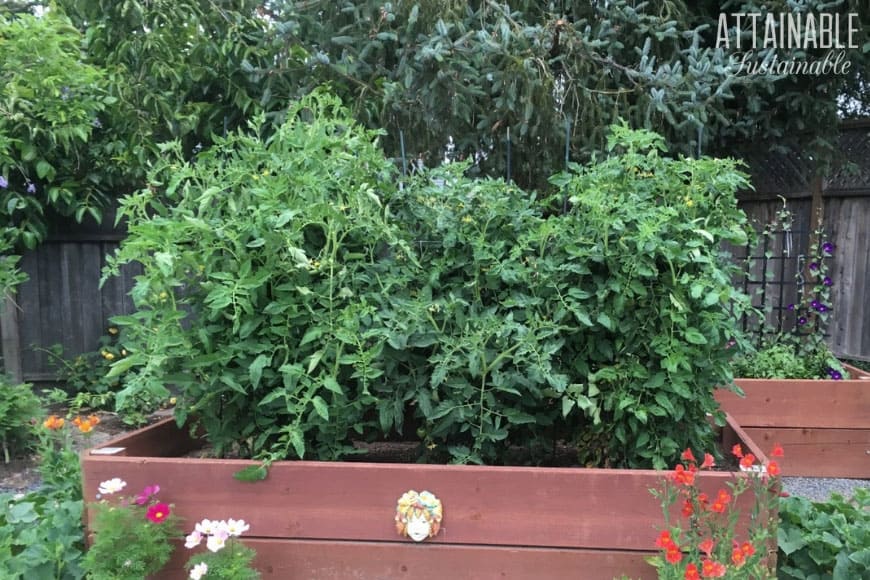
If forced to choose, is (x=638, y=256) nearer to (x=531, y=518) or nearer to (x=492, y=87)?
(x=531, y=518)

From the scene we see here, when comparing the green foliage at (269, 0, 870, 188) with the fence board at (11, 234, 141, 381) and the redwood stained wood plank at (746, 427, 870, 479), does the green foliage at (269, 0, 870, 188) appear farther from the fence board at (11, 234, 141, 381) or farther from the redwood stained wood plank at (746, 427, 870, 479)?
the fence board at (11, 234, 141, 381)

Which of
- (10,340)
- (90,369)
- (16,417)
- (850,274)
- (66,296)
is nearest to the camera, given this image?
(16,417)

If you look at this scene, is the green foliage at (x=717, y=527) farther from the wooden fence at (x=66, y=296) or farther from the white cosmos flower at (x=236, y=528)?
the wooden fence at (x=66, y=296)

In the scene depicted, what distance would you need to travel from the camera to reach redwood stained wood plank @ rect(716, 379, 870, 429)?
2732mm

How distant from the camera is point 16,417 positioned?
2.87 meters

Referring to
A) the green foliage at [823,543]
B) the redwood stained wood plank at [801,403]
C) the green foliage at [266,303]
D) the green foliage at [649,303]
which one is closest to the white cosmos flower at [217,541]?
the green foliage at [266,303]

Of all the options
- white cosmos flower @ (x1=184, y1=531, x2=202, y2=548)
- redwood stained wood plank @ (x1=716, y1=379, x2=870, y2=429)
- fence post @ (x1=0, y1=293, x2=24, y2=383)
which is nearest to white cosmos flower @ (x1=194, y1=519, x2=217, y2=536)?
white cosmos flower @ (x1=184, y1=531, x2=202, y2=548)

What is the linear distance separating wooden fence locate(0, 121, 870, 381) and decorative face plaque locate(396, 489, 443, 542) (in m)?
3.61

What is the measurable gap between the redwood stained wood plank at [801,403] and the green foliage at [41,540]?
2600mm

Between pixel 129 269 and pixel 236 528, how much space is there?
12.0 ft

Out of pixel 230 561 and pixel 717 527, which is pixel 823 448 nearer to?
pixel 717 527

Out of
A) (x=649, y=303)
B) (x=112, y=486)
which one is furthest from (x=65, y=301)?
(x=649, y=303)

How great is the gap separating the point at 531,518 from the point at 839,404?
222cm

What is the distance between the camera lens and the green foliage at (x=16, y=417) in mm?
2820
